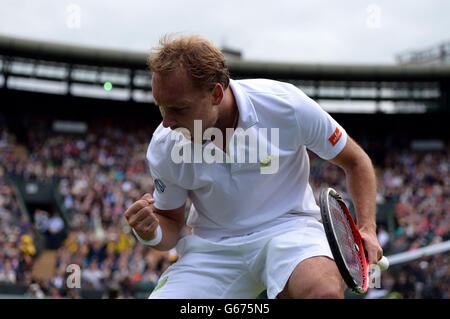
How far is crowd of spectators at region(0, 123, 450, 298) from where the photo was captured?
1069cm

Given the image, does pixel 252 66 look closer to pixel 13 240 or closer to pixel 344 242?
pixel 13 240

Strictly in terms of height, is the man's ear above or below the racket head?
above

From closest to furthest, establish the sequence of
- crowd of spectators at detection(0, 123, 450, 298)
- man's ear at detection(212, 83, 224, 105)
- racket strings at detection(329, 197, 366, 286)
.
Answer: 1. racket strings at detection(329, 197, 366, 286)
2. man's ear at detection(212, 83, 224, 105)
3. crowd of spectators at detection(0, 123, 450, 298)

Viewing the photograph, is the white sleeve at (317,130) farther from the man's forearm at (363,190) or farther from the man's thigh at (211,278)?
the man's thigh at (211,278)

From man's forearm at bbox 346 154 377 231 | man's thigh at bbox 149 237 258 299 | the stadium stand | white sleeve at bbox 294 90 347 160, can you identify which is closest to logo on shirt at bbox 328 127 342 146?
white sleeve at bbox 294 90 347 160

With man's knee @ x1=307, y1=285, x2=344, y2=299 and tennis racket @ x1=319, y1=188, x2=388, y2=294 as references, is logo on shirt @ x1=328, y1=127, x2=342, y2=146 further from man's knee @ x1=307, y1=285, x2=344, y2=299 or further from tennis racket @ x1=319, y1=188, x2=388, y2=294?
man's knee @ x1=307, y1=285, x2=344, y2=299

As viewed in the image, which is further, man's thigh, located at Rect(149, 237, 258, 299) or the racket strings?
man's thigh, located at Rect(149, 237, 258, 299)

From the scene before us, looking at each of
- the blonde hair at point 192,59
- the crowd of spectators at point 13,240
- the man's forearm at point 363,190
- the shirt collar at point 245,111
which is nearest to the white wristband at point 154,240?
the shirt collar at point 245,111

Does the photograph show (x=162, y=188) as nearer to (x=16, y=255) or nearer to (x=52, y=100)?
(x=16, y=255)

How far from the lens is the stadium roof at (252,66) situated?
21.0 m

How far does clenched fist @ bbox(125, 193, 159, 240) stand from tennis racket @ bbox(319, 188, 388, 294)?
2.69ft

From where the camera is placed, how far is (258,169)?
270cm

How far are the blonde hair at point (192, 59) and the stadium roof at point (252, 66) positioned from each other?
19100mm
